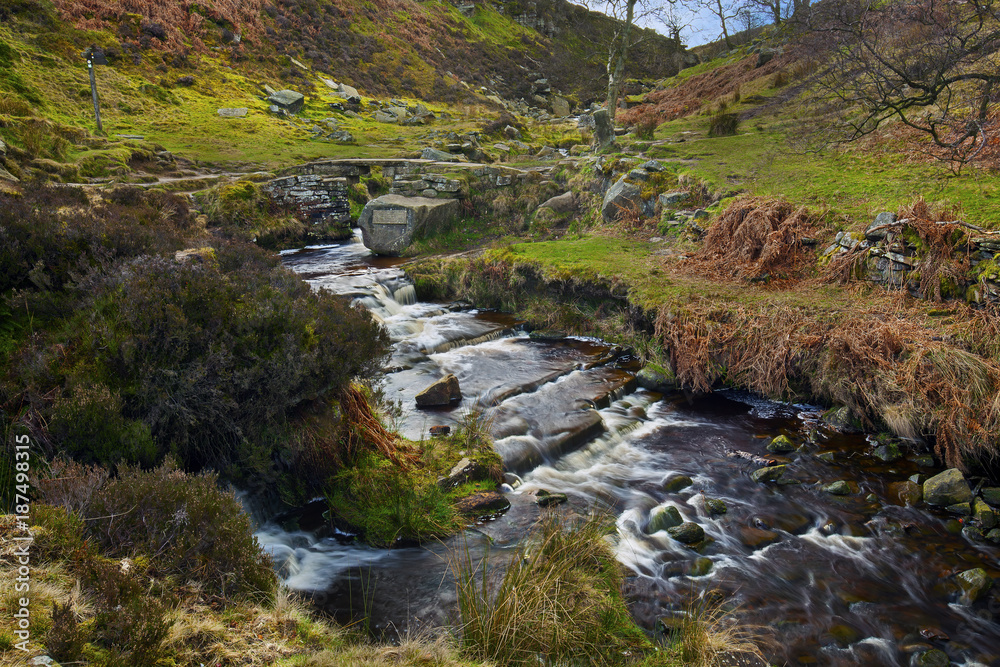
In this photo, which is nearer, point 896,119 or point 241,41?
point 896,119

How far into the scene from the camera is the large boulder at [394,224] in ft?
56.6

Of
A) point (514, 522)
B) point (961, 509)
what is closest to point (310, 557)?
point (514, 522)

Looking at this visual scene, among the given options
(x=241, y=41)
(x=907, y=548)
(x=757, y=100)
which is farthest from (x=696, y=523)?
(x=241, y=41)

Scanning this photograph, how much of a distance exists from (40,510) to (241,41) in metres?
43.1

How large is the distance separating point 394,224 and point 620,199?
22.7ft

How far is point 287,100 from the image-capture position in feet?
110

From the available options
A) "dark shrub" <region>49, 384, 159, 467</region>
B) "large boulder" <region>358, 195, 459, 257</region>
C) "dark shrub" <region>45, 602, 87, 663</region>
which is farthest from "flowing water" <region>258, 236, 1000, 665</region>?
"large boulder" <region>358, 195, 459, 257</region>

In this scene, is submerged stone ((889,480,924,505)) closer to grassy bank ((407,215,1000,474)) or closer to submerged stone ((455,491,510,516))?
grassy bank ((407,215,1000,474))

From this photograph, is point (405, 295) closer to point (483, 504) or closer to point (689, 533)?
point (483, 504)

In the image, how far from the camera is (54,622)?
8.99ft

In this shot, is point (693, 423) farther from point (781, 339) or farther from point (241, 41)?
point (241, 41)

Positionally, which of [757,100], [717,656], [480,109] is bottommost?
[717,656]

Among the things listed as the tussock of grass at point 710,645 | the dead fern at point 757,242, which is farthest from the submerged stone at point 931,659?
the dead fern at point 757,242

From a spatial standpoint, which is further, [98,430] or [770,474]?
[770,474]
